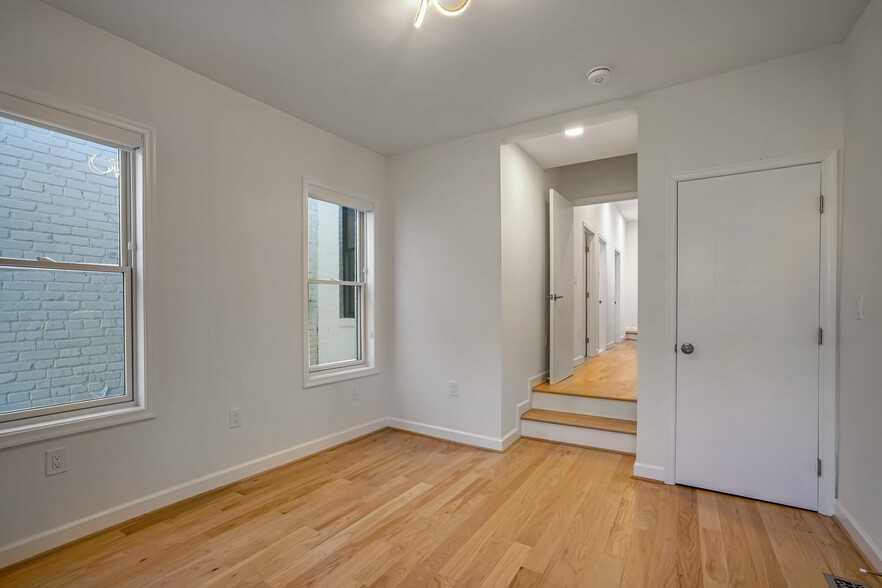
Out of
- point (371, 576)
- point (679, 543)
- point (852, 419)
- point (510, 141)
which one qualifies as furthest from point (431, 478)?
point (510, 141)

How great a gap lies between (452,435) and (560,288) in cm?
182

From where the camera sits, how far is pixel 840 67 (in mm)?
2348

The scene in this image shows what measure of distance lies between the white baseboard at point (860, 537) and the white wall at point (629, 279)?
730 centimetres

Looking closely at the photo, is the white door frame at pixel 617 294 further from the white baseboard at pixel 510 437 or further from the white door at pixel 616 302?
the white baseboard at pixel 510 437

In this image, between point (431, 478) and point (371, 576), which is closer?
point (371, 576)

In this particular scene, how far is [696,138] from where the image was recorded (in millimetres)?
2727

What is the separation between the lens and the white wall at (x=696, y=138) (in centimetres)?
241

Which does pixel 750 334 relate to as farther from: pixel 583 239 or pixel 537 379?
pixel 583 239

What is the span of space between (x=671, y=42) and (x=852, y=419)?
7.17 ft

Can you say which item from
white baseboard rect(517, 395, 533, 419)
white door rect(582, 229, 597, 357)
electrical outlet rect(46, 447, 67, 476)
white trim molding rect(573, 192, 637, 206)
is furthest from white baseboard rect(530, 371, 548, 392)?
electrical outlet rect(46, 447, 67, 476)

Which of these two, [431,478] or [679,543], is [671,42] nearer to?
[679,543]

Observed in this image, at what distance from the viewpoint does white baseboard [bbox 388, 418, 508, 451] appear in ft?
11.4

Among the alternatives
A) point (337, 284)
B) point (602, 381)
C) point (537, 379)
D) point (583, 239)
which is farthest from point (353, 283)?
point (583, 239)

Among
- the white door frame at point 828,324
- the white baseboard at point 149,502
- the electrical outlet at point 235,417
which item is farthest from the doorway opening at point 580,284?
the electrical outlet at point 235,417
